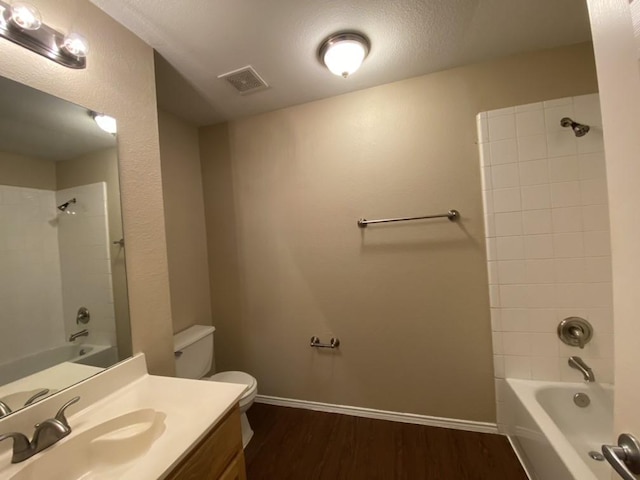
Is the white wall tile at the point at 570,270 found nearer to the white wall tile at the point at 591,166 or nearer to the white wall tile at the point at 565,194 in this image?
the white wall tile at the point at 565,194

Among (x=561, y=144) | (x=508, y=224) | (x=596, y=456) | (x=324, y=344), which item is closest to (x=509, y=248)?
(x=508, y=224)

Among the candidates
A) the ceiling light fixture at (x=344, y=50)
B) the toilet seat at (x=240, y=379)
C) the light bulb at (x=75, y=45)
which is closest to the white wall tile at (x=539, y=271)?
the ceiling light fixture at (x=344, y=50)

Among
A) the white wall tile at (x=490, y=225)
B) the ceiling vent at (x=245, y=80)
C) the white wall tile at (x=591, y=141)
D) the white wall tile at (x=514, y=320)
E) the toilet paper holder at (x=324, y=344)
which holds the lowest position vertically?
the toilet paper holder at (x=324, y=344)

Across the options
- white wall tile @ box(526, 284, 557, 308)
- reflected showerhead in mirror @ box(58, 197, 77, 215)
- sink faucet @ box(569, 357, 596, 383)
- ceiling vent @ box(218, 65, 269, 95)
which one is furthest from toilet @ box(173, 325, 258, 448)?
sink faucet @ box(569, 357, 596, 383)

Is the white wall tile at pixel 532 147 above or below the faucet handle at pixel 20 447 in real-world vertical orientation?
above

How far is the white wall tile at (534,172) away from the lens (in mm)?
1443

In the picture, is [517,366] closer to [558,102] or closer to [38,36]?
[558,102]

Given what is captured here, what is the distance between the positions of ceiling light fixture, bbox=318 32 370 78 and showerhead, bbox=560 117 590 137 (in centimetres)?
114

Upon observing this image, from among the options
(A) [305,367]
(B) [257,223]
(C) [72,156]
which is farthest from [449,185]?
(C) [72,156]

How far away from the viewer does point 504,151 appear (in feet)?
4.91

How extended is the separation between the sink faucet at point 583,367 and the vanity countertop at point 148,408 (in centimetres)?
177

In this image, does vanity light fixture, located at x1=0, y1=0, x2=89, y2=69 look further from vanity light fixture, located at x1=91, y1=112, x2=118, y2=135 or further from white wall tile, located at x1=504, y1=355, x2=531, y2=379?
white wall tile, located at x1=504, y1=355, x2=531, y2=379

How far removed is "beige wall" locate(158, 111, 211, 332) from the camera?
1850 mm

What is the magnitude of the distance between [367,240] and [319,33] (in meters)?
1.21
